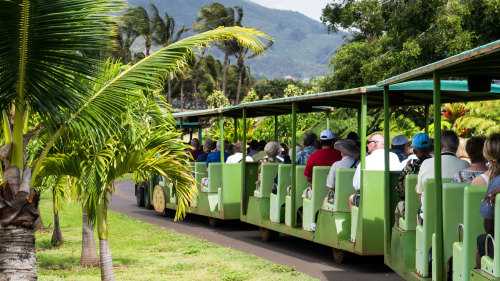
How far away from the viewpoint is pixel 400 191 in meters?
7.88

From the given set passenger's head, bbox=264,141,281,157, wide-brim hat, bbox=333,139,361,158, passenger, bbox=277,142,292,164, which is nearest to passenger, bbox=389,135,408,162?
wide-brim hat, bbox=333,139,361,158

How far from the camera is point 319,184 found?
10.1 meters

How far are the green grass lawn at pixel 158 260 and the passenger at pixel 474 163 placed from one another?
2.87 meters

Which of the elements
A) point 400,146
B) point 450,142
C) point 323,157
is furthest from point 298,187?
point 450,142

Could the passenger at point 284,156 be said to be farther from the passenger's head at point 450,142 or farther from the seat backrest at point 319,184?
the passenger's head at point 450,142

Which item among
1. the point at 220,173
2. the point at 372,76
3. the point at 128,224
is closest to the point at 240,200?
the point at 220,173

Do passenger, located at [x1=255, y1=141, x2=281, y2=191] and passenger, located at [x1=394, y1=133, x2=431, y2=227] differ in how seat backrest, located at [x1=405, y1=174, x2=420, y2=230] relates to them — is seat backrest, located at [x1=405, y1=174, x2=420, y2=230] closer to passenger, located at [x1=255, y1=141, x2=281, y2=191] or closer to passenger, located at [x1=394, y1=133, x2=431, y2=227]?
passenger, located at [x1=394, y1=133, x2=431, y2=227]

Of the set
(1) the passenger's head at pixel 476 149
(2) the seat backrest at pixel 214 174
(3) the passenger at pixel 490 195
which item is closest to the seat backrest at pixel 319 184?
(1) the passenger's head at pixel 476 149

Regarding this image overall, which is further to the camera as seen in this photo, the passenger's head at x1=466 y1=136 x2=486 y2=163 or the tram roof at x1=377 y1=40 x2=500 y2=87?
the passenger's head at x1=466 y1=136 x2=486 y2=163

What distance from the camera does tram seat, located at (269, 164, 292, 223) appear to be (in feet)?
36.9

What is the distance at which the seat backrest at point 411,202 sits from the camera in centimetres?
713

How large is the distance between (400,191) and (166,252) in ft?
14.2

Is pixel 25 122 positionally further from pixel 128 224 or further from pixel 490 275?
pixel 128 224

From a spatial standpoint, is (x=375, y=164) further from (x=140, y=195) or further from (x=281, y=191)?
(x=140, y=195)
